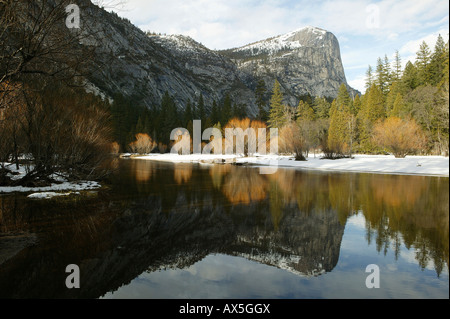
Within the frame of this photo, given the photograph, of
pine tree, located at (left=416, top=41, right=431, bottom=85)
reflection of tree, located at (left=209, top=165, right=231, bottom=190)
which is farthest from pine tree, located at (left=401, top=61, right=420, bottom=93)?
reflection of tree, located at (left=209, top=165, right=231, bottom=190)

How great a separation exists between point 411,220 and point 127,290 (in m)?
7.38

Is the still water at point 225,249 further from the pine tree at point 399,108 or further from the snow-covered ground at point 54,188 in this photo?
the pine tree at point 399,108

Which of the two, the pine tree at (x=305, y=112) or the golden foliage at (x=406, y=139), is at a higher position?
the pine tree at (x=305, y=112)

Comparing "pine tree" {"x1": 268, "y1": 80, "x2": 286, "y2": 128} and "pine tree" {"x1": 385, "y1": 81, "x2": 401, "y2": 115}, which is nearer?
"pine tree" {"x1": 385, "y1": 81, "x2": 401, "y2": 115}

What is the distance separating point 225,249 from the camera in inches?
218

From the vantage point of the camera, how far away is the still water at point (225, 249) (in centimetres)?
382

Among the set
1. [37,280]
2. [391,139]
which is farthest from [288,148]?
[37,280]

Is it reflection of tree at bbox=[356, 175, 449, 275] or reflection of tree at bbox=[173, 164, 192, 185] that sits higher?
reflection of tree at bbox=[173, 164, 192, 185]

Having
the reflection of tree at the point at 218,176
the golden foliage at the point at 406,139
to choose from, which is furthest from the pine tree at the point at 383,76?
the reflection of tree at the point at 218,176

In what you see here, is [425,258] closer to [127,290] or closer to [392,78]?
[127,290]

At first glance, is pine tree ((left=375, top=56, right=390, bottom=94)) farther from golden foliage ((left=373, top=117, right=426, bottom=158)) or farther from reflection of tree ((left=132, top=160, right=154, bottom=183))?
reflection of tree ((left=132, top=160, right=154, bottom=183))

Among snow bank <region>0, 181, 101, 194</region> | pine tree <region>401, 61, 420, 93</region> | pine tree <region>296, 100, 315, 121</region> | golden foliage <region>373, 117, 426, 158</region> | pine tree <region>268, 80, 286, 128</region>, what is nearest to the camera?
snow bank <region>0, 181, 101, 194</region>

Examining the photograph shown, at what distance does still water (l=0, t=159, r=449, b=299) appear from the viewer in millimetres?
3818
